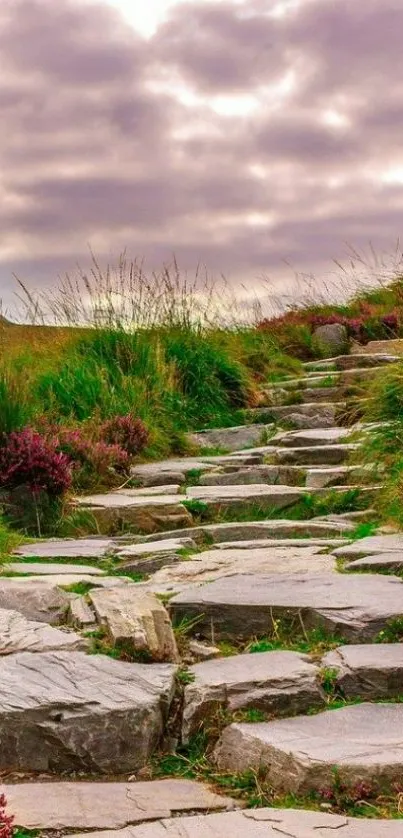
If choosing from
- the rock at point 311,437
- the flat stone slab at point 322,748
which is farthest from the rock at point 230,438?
the flat stone slab at point 322,748

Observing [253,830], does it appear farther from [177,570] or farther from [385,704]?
[177,570]

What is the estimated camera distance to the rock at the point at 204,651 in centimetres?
412

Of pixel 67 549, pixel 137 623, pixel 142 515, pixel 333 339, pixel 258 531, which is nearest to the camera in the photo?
pixel 137 623

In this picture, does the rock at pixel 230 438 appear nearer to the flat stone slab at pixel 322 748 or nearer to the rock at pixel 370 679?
the rock at pixel 370 679

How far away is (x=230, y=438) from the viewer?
948cm

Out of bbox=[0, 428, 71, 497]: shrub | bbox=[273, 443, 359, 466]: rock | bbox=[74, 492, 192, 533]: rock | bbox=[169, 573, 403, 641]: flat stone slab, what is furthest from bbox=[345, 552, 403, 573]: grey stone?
bbox=[273, 443, 359, 466]: rock

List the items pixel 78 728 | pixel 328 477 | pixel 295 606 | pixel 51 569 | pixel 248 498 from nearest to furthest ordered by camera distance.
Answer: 1. pixel 78 728
2. pixel 295 606
3. pixel 51 569
4. pixel 248 498
5. pixel 328 477

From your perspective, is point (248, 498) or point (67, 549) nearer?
point (67, 549)

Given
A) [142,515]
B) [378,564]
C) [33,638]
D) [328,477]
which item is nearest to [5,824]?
[33,638]

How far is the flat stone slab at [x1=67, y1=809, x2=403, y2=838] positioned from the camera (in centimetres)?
280

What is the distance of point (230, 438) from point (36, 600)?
16.8 ft

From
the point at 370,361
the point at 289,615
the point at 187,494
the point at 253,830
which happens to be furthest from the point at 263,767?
the point at 370,361

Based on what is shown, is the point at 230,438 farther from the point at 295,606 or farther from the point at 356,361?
the point at 295,606

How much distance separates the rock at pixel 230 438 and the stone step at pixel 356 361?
241 cm
